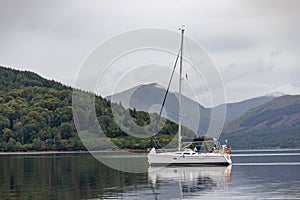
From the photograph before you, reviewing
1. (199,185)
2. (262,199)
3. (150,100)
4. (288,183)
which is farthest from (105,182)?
(150,100)

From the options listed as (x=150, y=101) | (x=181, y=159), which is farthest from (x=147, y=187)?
(x=150, y=101)

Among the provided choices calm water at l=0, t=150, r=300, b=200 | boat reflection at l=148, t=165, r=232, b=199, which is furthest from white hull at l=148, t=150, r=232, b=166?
calm water at l=0, t=150, r=300, b=200

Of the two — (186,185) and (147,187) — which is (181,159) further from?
(147,187)

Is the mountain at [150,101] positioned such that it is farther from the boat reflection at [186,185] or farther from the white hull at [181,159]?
the boat reflection at [186,185]

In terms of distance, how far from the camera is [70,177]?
65.9m

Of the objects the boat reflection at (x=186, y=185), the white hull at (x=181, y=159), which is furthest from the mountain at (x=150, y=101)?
the boat reflection at (x=186, y=185)

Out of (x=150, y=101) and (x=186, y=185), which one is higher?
(x=150, y=101)

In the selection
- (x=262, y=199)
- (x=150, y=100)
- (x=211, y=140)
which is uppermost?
(x=150, y=100)

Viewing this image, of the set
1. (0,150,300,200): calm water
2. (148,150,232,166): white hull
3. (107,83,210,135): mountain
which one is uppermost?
(107,83,210,135): mountain

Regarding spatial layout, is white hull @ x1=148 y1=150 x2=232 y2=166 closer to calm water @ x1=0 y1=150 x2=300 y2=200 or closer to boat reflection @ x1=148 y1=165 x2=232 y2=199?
boat reflection @ x1=148 y1=165 x2=232 y2=199

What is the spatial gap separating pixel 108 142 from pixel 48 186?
451 ft

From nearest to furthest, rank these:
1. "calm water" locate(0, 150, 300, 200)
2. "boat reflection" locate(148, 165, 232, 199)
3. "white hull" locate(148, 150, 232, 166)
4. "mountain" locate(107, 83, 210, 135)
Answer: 1. "calm water" locate(0, 150, 300, 200)
2. "boat reflection" locate(148, 165, 232, 199)
3. "mountain" locate(107, 83, 210, 135)
4. "white hull" locate(148, 150, 232, 166)

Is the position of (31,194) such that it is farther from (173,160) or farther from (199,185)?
(173,160)

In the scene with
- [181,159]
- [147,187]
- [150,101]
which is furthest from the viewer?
[150,101]
